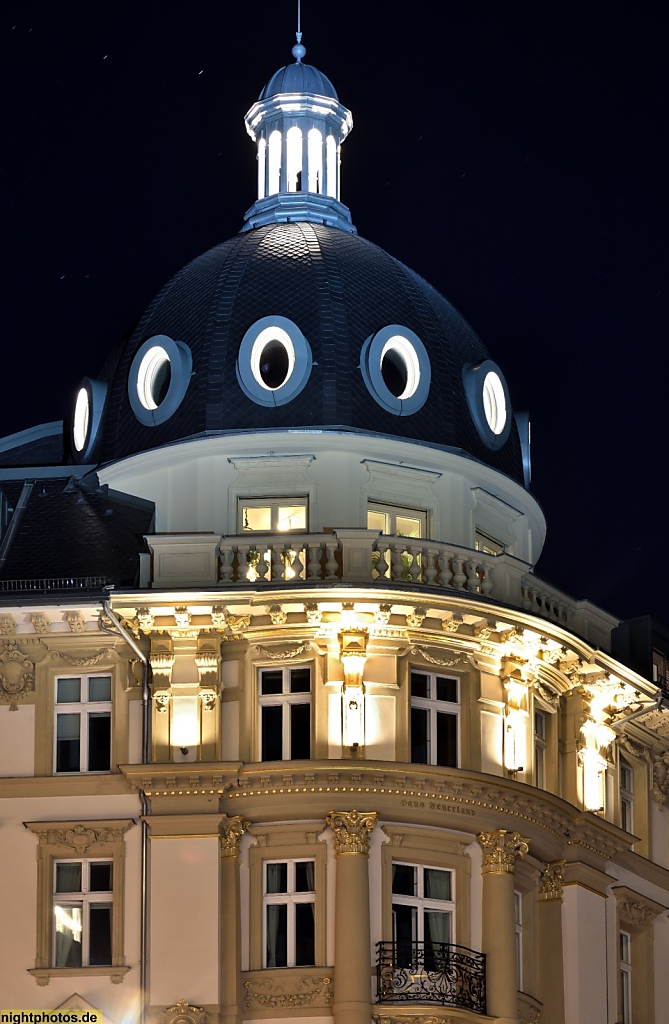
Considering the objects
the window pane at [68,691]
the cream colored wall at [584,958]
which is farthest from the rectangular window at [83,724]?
the cream colored wall at [584,958]

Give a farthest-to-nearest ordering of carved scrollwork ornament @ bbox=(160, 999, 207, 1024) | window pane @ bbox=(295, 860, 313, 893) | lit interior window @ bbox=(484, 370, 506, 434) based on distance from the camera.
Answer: lit interior window @ bbox=(484, 370, 506, 434) → window pane @ bbox=(295, 860, 313, 893) → carved scrollwork ornament @ bbox=(160, 999, 207, 1024)

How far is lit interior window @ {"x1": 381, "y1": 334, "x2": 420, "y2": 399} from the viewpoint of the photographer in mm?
60438

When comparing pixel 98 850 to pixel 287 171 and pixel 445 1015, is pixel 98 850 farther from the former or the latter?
pixel 287 171

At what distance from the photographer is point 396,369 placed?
60.8 metres

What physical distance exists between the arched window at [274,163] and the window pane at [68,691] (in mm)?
15743

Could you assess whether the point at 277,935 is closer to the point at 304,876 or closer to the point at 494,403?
the point at 304,876

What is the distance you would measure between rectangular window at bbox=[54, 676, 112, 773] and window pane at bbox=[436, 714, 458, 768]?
6.59m

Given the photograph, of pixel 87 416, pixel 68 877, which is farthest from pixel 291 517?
pixel 68 877

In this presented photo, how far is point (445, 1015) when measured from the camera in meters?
53.2

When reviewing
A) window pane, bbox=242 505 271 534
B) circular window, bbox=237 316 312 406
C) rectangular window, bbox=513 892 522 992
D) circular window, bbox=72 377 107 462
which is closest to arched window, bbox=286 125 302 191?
circular window, bbox=237 316 312 406

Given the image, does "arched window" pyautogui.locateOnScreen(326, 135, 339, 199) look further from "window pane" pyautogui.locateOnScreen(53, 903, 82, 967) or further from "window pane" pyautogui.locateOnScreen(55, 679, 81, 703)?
"window pane" pyautogui.locateOnScreen(53, 903, 82, 967)

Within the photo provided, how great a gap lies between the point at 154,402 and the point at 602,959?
50.4ft

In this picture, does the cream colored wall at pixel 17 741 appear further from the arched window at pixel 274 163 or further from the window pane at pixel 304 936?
the arched window at pixel 274 163

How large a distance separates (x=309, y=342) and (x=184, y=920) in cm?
1349
